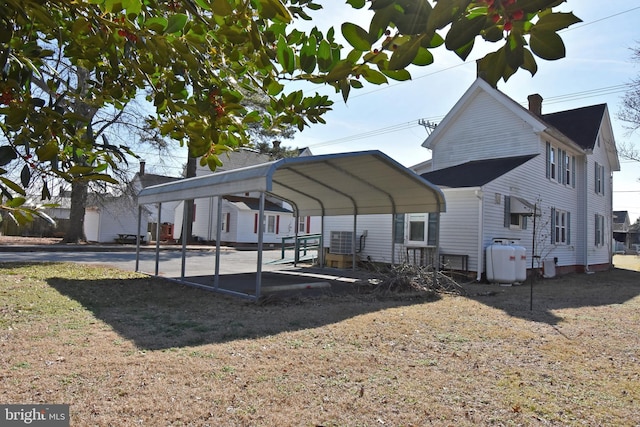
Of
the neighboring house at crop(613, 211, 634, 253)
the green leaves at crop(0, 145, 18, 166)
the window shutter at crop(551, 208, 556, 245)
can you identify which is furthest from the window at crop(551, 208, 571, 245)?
the neighboring house at crop(613, 211, 634, 253)

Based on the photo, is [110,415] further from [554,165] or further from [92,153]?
[554,165]

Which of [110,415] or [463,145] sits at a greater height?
[463,145]

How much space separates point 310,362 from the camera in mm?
5098

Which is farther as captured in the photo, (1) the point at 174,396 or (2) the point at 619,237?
(2) the point at 619,237

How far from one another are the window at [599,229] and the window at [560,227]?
3686 millimetres

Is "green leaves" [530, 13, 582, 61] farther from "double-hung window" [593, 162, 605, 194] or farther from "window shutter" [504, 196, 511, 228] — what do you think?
"double-hung window" [593, 162, 605, 194]

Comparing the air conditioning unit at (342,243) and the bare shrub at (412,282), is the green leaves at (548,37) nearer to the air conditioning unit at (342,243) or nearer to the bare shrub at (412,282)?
the bare shrub at (412,282)

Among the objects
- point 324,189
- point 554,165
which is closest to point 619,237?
point 554,165

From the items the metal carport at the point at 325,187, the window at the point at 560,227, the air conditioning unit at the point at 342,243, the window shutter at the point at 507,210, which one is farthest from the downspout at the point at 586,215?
the metal carport at the point at 325,187

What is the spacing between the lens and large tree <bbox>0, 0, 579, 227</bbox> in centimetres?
125

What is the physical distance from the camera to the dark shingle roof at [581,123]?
71.5 ft

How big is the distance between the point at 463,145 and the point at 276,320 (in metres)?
15.1

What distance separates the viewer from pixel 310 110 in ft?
8.59

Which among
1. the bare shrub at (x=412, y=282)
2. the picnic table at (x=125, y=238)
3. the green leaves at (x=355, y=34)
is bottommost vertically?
the bare shrub at (x=412, y=282)
